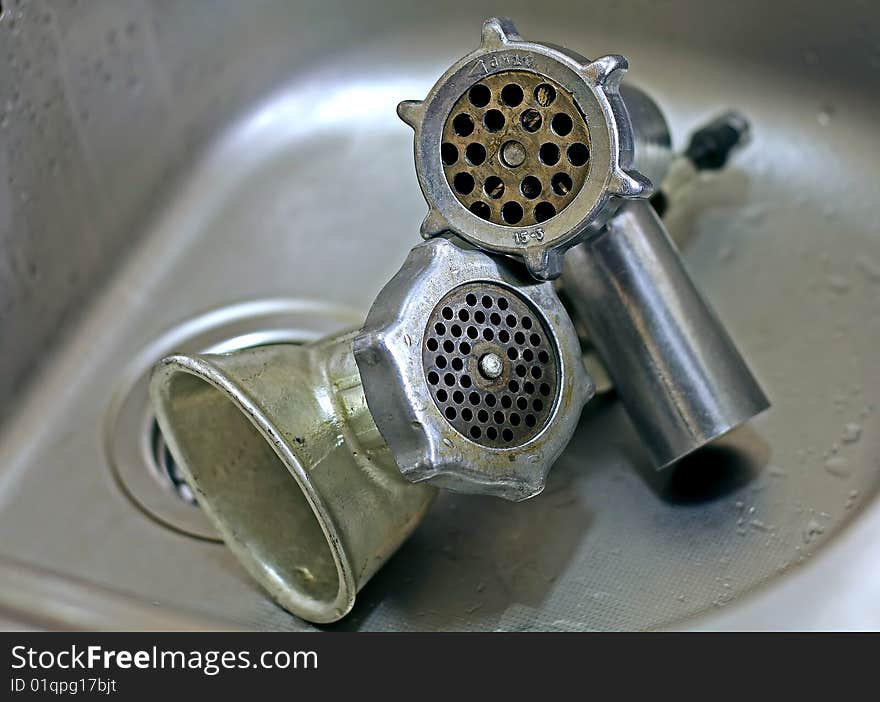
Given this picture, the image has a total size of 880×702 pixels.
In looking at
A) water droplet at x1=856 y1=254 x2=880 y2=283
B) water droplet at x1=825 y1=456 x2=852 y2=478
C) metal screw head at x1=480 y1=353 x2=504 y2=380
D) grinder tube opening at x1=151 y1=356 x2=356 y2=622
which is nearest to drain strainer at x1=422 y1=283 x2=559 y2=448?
metal screw head at x1=480 y1=353 x2=504 y2=380

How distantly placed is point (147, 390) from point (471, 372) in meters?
0.39

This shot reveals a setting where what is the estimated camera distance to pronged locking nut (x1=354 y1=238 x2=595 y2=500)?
0.54 m

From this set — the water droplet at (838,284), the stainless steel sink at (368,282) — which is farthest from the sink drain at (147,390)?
the water droplet at (838,284)

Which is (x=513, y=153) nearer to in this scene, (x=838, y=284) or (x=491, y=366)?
(x=491, y=366)

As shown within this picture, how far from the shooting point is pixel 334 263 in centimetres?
92

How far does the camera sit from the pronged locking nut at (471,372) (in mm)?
545

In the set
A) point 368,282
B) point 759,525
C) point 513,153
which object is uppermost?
point 513,153

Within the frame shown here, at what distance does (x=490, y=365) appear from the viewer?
57 centimetres

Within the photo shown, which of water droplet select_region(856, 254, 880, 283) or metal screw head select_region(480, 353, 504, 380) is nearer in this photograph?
metal screw head select_region(480, 353, 504, 380)

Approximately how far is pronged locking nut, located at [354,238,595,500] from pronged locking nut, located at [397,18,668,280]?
2 cm

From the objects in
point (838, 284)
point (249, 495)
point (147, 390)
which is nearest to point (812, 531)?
point (838, 284)

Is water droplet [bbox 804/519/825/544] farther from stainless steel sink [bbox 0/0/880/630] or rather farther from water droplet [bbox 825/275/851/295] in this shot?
water droplet [bbox 825/275/851/295]

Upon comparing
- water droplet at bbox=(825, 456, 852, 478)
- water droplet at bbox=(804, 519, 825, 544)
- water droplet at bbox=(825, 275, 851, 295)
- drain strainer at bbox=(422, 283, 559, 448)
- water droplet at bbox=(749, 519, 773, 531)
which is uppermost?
drain strainer at bbox=(422, 283, 559, 448)

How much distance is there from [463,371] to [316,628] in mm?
230
